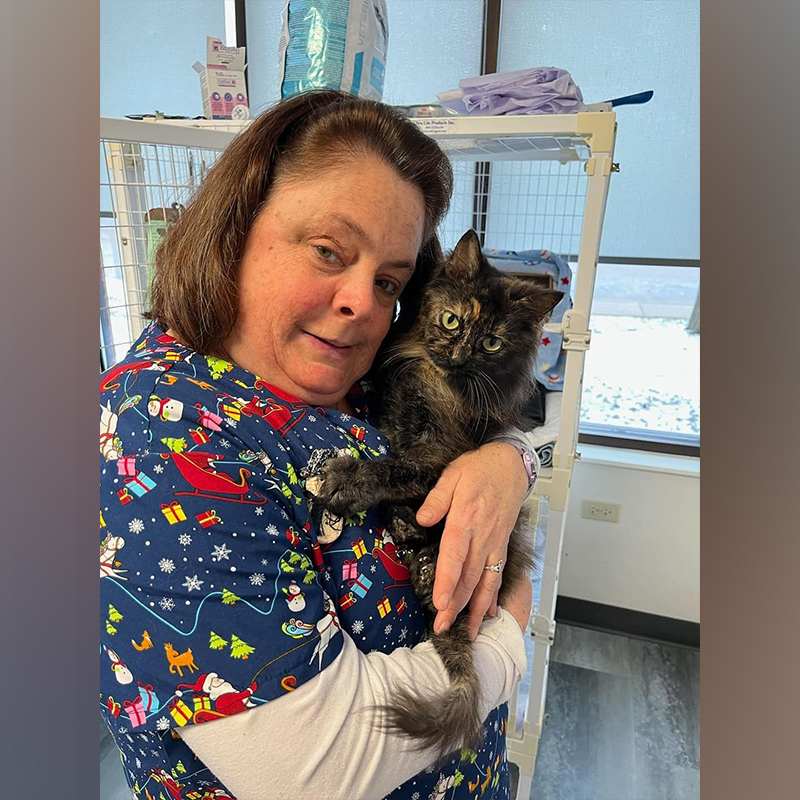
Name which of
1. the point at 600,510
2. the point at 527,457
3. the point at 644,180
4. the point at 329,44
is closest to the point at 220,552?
the point at 527,457

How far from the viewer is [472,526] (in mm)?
964

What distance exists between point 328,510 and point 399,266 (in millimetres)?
416

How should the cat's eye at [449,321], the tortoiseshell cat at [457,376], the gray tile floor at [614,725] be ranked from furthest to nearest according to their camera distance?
the gray tile floor at [614,725], the cat's eye at [449,321], the tortoiseshell cat at [457,376]

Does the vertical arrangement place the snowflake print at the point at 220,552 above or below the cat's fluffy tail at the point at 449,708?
above

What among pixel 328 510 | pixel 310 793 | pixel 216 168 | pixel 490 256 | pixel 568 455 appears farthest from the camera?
pixel 490 256

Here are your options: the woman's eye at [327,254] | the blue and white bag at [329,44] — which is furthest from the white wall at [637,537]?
the woman's eye at [327,254]

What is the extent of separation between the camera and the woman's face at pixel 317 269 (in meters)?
0.87

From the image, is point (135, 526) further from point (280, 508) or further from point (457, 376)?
point (457, 376)

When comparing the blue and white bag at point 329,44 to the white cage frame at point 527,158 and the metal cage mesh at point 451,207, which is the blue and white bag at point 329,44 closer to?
the white cage frame at point 527,158

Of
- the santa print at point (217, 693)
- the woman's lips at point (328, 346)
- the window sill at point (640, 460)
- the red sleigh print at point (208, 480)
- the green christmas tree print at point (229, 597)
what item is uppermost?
the woman's lips at point (328, 346)

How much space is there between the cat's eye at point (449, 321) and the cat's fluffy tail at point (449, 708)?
61cm
